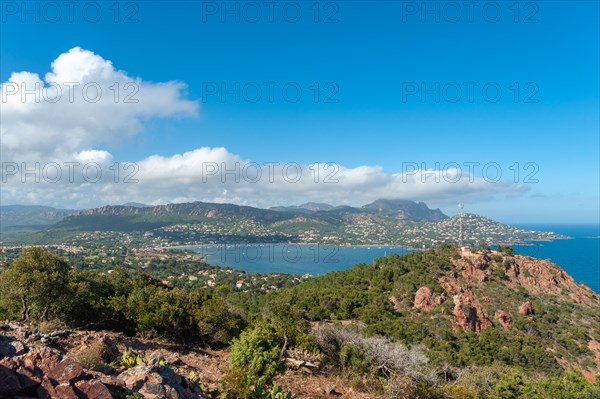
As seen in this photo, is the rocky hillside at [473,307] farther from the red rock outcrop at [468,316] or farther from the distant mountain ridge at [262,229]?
the distant mountain ridge at [262,229]

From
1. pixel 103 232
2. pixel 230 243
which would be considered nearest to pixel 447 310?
pixel 230 243

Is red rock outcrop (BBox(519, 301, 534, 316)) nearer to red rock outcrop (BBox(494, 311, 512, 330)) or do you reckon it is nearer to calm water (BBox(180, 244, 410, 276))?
red rock outcrop (BBox(494, 311, 512, 330))

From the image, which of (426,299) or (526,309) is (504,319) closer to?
(526,309)

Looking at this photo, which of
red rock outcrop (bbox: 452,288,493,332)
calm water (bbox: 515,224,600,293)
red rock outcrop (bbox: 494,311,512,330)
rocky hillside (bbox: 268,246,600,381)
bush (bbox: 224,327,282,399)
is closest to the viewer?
bush (bbox: 224,327,282,399)

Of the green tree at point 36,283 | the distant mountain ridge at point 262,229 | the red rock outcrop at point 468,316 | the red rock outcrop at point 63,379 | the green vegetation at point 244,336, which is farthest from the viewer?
the distant mountain ridge at point 262,229

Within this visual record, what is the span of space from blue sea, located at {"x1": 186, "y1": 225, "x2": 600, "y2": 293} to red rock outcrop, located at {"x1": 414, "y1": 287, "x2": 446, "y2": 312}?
198 ft

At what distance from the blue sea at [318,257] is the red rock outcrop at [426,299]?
60.4 meters

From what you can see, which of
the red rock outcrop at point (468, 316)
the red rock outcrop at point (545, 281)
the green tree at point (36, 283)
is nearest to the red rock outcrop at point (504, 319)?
the red rock outcrop at point (468, 316)

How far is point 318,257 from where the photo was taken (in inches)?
4840

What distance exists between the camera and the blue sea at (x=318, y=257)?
96.4 m

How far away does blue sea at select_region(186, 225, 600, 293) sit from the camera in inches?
3797

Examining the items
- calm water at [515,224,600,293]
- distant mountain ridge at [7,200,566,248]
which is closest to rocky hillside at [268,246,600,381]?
calm water at [515,224,600,293]

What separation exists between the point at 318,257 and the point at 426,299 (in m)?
88.9

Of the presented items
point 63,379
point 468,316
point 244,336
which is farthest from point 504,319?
point 63,379
